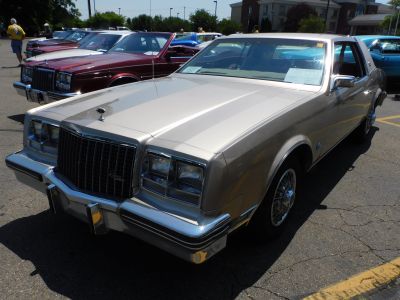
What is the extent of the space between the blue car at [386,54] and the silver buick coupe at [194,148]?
293 inches

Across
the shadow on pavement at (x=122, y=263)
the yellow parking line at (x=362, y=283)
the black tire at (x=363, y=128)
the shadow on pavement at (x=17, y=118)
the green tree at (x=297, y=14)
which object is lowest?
the shadow on pavement at (x=17, y=118)

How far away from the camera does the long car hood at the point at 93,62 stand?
6.04 m

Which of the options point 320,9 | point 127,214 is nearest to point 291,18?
point 320,9

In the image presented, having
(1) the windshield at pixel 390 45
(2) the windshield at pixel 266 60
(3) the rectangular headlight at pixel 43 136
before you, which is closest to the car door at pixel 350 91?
(2) the windshield at pixel 266 60

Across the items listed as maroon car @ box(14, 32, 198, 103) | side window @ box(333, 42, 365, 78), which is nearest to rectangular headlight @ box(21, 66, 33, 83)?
maroon car @ box(14, 32, 198, 103)

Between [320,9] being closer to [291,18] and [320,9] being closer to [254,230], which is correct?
[291,18]

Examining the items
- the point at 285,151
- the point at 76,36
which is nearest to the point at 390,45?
the point at 285,151

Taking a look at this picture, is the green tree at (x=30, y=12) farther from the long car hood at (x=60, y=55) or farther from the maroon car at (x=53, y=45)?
the long car hood at (x=60, y=55)

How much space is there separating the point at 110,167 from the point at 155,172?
1.06ft

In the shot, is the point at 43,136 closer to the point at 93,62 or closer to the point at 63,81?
the point at 63,81

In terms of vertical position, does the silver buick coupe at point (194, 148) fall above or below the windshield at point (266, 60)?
below

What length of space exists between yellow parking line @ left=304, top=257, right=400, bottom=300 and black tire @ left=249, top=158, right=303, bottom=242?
581mm

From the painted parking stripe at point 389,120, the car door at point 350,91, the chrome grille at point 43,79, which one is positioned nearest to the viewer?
the car door at point 350,91

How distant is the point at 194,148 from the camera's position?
2.24 m
